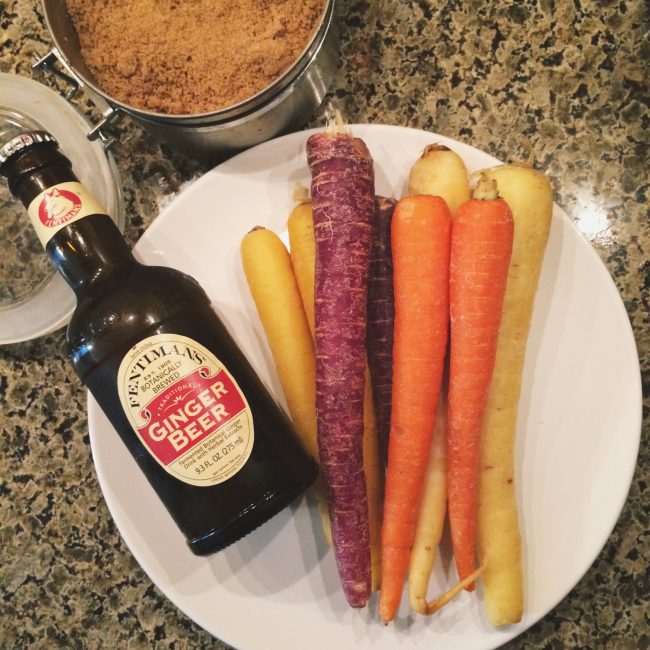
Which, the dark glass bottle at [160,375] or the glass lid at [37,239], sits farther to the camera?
the glass lid at [37,239]

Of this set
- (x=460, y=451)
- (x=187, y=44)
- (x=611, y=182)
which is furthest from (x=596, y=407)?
(x=187, y=44)

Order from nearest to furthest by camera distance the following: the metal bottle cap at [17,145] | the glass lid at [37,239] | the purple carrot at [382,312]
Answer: the metal bottle cap at [17,145], the purple carrot at [382,312], the glass lid at [37,239]

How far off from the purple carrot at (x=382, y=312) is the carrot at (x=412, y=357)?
0.03 m

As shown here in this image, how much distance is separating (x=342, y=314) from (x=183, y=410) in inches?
8.4

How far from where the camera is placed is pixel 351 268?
725mm

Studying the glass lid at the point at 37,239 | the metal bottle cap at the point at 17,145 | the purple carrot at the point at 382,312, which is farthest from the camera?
the glass lid at the point at 37,239

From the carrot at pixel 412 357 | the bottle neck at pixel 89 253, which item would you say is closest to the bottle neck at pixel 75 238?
the bottle neck at pixel 89 253

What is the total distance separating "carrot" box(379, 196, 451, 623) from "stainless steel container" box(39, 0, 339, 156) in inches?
7.7

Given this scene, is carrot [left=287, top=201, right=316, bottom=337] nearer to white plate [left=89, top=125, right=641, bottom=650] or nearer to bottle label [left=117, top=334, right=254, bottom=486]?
white plate [left=89, top=125, right=641, bottom=650]

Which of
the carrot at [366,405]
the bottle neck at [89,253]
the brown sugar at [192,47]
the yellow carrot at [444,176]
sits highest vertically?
the brown sugar at [192,47]

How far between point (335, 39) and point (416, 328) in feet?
1.31

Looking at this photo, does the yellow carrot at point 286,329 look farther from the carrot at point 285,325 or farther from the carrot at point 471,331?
the carrot at point 471,331

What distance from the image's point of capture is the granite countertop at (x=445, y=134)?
2.89ft

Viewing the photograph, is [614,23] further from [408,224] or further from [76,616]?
[76,616]
